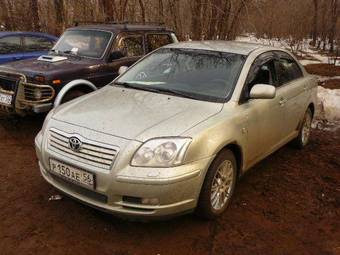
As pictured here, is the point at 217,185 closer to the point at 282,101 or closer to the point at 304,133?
the point at 282,101

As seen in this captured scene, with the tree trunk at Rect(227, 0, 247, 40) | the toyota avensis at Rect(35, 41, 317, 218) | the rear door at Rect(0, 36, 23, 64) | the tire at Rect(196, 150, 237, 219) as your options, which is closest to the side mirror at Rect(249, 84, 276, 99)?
the toyota avensis at Rect(35, 41, 317, 218)

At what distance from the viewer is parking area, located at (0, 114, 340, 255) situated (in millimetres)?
3369

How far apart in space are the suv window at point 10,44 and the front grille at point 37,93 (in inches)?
112

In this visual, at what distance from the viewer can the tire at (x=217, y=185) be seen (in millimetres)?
3500

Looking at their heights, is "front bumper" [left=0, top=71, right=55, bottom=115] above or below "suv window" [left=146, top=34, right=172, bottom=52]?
below

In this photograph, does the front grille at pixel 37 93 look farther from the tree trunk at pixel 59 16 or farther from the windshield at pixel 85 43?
the tree trunk at pixel 59 16

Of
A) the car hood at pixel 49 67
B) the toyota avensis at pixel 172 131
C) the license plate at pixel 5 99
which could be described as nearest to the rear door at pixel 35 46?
the car hood at pixel 49 67

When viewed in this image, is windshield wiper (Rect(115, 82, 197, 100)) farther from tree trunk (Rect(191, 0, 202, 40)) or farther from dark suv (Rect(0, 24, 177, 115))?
tree trunk (Rect(191, 0, 202, 40))

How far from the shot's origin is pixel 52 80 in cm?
581

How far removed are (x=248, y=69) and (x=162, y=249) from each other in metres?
2.14

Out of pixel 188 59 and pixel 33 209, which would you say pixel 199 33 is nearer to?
pixel 188 59

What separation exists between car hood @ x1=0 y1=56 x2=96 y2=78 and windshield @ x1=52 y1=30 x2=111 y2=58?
0.71ft

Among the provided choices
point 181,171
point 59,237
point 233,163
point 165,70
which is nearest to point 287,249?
point 233,163

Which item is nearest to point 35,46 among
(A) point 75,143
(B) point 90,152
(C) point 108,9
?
(C) point 108,9
